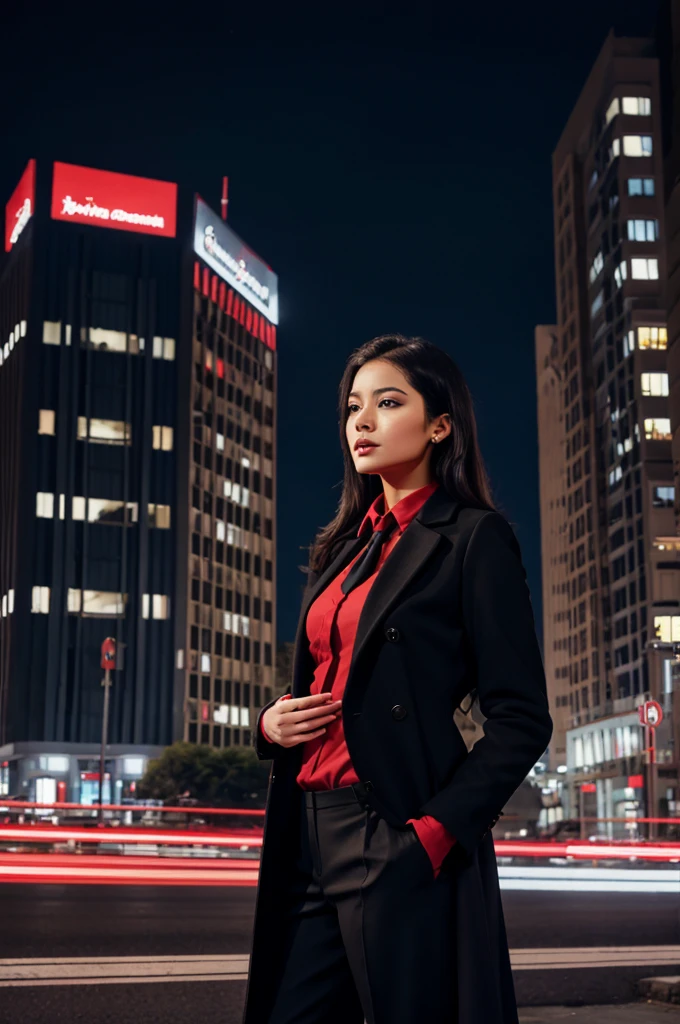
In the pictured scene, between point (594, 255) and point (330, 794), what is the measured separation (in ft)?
343

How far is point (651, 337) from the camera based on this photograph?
297 ft

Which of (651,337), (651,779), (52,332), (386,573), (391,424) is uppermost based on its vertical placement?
(52,332)

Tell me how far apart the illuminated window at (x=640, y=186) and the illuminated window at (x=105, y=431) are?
137 feet

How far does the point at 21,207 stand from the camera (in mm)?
101375

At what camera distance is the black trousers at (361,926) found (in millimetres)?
2383

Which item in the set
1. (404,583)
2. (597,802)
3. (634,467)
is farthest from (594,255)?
(404,583)

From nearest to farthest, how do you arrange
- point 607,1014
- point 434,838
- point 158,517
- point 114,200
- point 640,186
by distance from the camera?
point 434,838 < point 607,1014 < point 158,517 < point 640,186 < point 114,200

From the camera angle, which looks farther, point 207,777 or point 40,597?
point 40,597

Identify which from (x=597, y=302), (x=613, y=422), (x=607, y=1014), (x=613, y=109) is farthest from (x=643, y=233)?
(x=607, y=1014)

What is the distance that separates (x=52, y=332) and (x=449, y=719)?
95480 millimetres

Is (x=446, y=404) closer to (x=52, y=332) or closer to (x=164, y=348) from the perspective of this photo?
(x=52, y=332)

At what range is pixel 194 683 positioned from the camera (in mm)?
94875

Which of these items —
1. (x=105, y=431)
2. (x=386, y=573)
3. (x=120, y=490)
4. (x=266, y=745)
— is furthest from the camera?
(x=105, y=431)

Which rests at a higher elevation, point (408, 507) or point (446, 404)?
point (446, 404)
